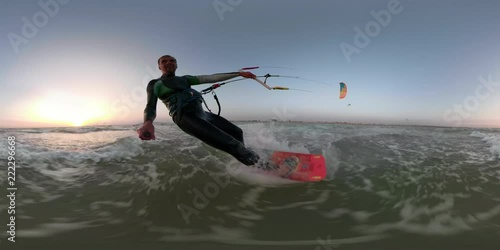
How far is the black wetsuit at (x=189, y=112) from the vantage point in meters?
5.92

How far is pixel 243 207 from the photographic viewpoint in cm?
417

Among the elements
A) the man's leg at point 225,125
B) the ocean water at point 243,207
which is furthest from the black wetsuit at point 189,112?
the ocean water at point 243,207

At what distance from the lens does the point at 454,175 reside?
20.4 ft

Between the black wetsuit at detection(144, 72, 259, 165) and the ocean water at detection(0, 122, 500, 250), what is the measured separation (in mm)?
786

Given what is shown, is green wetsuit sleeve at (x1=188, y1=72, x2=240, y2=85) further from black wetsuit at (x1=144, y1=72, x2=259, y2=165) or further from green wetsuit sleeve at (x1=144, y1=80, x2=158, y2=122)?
green wetsuit sleeve at (x1=144, y1=80, x2=158, y2=122)

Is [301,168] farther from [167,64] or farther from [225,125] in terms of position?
[167,64]

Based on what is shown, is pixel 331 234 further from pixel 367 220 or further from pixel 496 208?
pixel 496 208

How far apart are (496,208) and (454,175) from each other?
2.39m

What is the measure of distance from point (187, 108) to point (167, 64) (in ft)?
4.18

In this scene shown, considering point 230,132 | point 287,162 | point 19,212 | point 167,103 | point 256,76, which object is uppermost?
point 256,76

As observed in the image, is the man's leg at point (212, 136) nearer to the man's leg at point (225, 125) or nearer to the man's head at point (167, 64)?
the man's leg at point (225, 125)

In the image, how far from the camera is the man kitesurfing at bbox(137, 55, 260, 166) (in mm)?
5909

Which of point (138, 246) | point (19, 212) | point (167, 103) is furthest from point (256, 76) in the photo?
point (19, 212)

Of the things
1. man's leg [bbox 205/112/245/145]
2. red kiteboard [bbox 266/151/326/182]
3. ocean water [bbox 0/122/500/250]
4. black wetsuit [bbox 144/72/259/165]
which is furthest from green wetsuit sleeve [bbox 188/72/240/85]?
red kiteboard [bbox 266/151/326/182]
